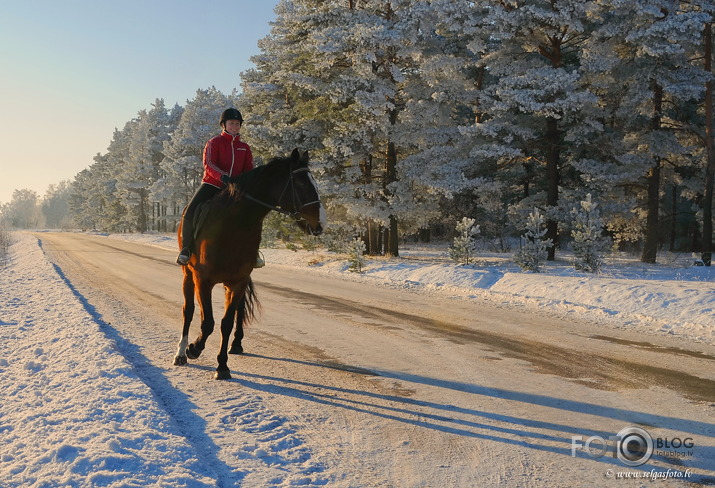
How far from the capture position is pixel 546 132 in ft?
70.3

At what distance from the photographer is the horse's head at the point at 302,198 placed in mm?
5254

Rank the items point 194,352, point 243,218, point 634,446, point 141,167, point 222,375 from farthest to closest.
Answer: point 141,167 → point 194,352 → point 243,218 → point 222,375 → point 634,446

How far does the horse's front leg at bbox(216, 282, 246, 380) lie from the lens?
5105 mm

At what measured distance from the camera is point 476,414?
4109mm

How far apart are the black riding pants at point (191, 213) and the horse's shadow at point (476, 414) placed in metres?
1.89

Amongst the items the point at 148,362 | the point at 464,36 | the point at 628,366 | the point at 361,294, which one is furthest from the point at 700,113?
the point at 148,362

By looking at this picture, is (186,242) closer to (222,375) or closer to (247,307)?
(247,307)

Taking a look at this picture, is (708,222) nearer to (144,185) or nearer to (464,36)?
(464,36)

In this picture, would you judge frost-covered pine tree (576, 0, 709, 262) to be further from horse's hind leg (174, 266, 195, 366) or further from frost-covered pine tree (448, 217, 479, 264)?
horse's hind leg (174, 266, 195, 366)

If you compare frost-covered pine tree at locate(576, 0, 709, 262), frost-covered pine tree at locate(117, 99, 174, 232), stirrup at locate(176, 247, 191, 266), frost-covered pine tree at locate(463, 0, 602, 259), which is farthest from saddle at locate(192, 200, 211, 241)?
frost-covered pine tree at locate(117, 99, 174, 232)

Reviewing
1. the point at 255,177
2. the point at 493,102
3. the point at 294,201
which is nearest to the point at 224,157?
the point at 255,177

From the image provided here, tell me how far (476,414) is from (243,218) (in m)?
3.40

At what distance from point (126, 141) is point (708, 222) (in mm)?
77460

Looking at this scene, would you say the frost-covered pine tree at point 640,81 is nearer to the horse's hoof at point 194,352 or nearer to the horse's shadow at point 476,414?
the horse's shadow at point 476,414
